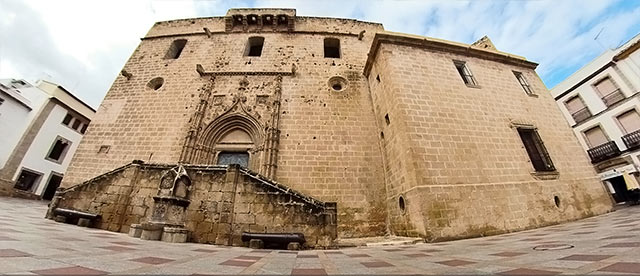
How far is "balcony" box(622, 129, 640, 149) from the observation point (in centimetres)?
1191

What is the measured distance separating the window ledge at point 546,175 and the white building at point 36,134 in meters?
24.9

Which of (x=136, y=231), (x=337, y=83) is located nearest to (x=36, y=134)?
(x=136, y=231)

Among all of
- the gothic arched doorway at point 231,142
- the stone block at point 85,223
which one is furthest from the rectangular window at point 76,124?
the stone block at point 85,223

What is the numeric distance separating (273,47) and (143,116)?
22.9 feet

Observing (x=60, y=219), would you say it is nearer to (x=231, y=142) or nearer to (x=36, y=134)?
(x=231, y=142)

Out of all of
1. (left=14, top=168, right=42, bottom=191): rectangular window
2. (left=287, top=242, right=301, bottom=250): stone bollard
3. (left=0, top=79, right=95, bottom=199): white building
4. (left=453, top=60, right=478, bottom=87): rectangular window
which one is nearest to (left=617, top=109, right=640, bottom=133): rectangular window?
(left=453, top=60, right=478, bottom=87): rectangular window

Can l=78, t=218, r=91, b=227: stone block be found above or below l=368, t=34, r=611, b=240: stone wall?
below

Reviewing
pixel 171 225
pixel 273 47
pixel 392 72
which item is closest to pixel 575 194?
pixel 392 72

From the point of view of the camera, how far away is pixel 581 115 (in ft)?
48.3

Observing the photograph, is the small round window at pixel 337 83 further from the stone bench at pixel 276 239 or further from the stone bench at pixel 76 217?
the stone bench at pixel 76 217

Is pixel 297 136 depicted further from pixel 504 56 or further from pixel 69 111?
pixel 69 111

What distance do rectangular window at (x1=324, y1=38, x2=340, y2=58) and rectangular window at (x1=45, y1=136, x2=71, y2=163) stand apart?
20.0 m

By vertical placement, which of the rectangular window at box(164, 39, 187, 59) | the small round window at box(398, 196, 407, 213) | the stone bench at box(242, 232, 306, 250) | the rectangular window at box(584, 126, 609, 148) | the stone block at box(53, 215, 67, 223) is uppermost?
the rectangular window at box(164, 39, 187, 59)

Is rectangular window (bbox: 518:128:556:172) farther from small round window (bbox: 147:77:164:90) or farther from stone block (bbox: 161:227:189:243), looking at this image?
small round window (bbox: 147:77:164:90)
